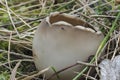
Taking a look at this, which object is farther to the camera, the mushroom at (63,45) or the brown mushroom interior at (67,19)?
the brown mushroom interior at (67,19)

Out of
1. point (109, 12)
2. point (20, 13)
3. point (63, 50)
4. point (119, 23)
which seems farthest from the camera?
point (20, 13)

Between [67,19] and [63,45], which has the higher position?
[67,19]

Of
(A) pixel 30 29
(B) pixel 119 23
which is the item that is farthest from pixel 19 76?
(B) pixel 119 23

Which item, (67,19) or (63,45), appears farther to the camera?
(67,19)

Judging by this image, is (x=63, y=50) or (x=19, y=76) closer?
(x=63, y=50)

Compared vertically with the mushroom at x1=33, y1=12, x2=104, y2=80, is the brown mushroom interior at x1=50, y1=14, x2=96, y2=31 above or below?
above

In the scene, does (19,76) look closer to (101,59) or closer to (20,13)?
(101,59)

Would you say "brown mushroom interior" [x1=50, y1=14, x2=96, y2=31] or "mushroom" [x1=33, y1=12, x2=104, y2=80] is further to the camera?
"brown mushroom interior" [x1=50, y1=14, x2=96, y2=31]

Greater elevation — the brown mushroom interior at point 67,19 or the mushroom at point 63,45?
the brown mushroom interior at point 67,19
